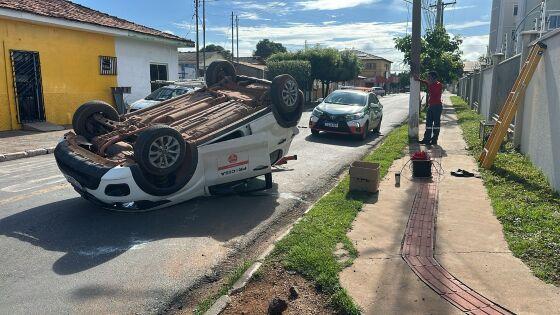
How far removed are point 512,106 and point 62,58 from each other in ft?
50.9

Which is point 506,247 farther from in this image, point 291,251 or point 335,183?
point 335,183

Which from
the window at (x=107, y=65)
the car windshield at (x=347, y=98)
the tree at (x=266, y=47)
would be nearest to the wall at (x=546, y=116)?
the car windshield at (x=347, y=98)

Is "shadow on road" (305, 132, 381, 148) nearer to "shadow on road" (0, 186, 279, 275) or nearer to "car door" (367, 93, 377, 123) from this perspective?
Result: "car door" (367, 93, 377, 123)

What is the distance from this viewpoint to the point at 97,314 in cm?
352

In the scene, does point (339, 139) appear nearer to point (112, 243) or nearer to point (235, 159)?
point (235, 159)

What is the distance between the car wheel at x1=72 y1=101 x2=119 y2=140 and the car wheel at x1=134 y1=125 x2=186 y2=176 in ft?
5.49

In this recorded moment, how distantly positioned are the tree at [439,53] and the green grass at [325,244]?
19.2 m

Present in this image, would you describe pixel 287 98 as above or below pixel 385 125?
above

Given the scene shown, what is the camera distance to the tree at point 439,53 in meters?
24.3

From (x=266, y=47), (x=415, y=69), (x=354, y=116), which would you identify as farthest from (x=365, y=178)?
(x=266, y=47)

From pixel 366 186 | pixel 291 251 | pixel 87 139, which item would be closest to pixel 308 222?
pixel 291 251

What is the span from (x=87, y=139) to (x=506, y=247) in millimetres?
5618

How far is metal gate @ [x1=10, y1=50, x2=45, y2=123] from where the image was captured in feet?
51.1

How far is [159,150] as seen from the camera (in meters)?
5.49
